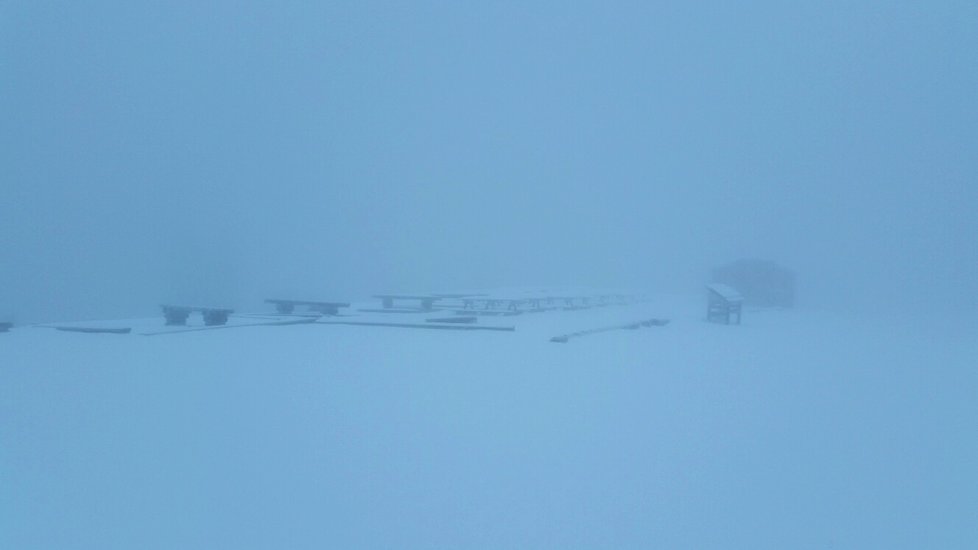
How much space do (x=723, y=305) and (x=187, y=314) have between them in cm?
617

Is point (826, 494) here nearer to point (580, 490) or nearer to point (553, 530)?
point (580, 490)

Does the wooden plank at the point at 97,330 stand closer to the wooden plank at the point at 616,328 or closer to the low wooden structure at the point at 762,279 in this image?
the wooden plank at the point at 616,328

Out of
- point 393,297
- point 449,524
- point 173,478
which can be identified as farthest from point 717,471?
point 393,297

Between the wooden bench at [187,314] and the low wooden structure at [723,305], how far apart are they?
574 centimetres

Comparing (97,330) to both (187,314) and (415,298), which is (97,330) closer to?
(187,314)

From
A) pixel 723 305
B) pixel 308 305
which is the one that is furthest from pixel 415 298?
pixel 723 305

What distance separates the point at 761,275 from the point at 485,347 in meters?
6.98

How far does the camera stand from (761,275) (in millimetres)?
10805

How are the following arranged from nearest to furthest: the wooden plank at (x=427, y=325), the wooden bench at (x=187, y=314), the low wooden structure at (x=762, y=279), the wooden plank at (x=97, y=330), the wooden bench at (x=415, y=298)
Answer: the wooden plank at (x=97, y=330) < the wooden bench at (x=187, y=314) < the wooden plank at (x=427, y=325) < the wooden bench at (x=415, y=298) < the low wooden structure at (x=762, y=279)

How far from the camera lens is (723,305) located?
26.2 ft

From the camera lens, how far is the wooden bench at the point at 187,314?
261 inches

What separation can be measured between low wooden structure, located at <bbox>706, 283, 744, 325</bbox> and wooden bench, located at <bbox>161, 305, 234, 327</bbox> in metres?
5.74

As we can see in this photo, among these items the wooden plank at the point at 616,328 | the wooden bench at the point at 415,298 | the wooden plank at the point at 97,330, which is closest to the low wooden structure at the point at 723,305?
the wooden plank at the point at 616,328

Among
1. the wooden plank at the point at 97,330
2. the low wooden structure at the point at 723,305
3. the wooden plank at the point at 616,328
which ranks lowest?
the wooden plank at the point at 97,330
